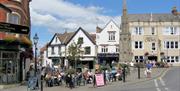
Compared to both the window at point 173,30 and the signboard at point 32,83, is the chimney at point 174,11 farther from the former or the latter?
the signboard at point 32,83

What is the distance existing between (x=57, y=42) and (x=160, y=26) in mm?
22489

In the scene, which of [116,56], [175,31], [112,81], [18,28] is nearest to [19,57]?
[112,81]

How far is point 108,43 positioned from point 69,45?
831 centimetres

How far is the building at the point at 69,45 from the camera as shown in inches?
3167

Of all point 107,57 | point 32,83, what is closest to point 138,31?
point 107,57

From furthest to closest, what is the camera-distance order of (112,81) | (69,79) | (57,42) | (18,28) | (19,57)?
1. (57,42)
2. (19,57)
3. (112,81)
4. (69,79)
5. (18,28)

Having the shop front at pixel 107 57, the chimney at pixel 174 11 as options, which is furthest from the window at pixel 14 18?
the chimney at pixel 174 11

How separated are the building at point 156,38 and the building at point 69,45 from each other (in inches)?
335

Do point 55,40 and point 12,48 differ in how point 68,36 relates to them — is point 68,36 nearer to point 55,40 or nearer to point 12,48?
point 55,40

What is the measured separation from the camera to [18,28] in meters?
14.0

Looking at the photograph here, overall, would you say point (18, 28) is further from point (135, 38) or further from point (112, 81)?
point (135, 38)

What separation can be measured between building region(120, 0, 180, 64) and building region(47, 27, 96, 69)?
851 cm

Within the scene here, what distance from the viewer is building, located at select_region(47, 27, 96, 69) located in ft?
264

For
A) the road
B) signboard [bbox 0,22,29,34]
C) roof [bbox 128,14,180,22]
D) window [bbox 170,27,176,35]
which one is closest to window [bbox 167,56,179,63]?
window [bbox 170,27,176,35]
